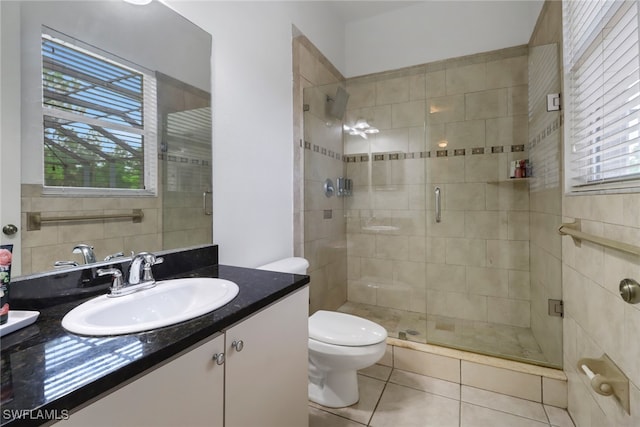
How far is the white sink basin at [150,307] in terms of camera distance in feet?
2.26

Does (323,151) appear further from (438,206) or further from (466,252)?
(466,252)

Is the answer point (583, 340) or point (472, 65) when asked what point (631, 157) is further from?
point (472, 65)

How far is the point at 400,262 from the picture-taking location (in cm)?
270

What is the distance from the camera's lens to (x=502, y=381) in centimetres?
168


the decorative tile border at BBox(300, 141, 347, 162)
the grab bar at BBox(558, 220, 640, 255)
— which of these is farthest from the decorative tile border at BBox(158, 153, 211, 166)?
the grab bar at BBox(558, 220, 640, 255)

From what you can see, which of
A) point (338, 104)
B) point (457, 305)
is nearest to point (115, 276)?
point (338, 104)

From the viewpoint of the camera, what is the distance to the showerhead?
8.46 ft

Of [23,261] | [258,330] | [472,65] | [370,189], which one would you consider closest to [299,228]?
[370,189]

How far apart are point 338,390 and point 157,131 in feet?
5.07

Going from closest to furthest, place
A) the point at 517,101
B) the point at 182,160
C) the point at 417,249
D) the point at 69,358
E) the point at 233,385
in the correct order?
the point at 69,358 → the point at 233,385 → the point at 182,160 → the point at 517,101 → the point at 417,249

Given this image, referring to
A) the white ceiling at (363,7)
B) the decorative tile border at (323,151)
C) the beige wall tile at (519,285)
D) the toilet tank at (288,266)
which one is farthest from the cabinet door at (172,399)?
the white ceiling at (363,7)

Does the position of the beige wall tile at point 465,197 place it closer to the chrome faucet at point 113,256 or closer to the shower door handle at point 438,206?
the shower door handle at point 438,206

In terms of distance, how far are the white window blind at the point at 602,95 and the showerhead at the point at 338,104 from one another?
159cm

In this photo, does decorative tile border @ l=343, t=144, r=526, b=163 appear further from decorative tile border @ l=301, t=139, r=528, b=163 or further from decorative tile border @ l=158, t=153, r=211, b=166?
decorative tile border @ l=158, t=153, r=211, b=166
